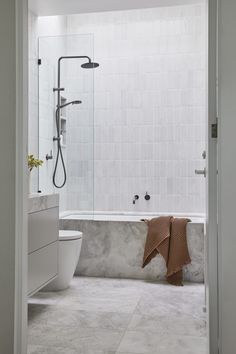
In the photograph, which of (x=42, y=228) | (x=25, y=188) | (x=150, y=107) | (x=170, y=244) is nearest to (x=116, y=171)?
(x=150, y=107)

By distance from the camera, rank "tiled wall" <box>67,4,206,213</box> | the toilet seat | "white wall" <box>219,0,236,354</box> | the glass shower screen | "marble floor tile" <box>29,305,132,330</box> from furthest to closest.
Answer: "tiled wall" <box>67,4,206,213</box>, the glass shower screen, the toilet seat, "marble floor tile" <box>29,305,132,330</box>, "white wall" <box>219,0,236,354</box>

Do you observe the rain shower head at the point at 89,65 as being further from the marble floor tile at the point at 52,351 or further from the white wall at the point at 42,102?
the marble floor tile at the point at 52,351

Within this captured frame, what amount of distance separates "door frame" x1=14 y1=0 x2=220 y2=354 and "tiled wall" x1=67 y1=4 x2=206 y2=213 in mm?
3190

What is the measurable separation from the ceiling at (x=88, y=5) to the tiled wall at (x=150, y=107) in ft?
4.22

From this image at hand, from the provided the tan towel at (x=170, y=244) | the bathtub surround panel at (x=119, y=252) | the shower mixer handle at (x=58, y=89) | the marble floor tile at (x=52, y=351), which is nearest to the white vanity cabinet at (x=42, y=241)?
the marble floor tile at (x=52, y=351)

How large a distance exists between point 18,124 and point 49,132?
2568 mm

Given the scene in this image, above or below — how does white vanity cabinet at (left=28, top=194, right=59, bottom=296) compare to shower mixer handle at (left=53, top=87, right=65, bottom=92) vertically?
below

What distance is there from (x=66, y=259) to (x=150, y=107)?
2.41 meters

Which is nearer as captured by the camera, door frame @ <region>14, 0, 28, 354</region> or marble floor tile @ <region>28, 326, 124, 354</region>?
door frame @ <region>14, 0, 28, 354</region>

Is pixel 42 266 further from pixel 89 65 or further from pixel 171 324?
pixel 89 65

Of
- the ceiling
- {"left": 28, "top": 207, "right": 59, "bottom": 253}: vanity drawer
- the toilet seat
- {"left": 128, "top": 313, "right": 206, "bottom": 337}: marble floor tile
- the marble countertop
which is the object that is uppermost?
the ceiling

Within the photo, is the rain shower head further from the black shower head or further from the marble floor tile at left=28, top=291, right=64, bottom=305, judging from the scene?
the marble floor tile at left=28, top=291, right=64, bottom=305

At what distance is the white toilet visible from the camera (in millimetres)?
3621

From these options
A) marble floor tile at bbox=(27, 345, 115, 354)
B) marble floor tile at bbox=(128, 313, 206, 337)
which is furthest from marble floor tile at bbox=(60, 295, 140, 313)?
marble floor tile at bbox=(27, 345, 115, 354)
